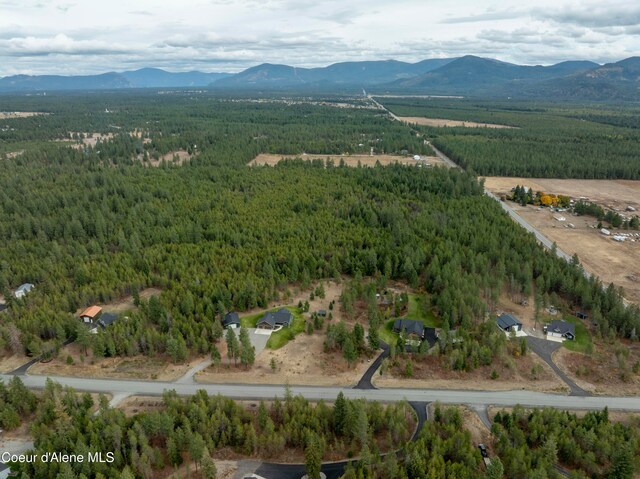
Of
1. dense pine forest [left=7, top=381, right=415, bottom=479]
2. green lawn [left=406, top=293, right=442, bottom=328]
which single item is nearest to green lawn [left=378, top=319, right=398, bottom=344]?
green lawn [left=406, top=293, right=442, bottom=328]

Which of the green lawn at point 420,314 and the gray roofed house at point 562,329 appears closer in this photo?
the gray roofed house at point 562,329

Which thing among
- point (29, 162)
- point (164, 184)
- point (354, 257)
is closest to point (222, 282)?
point (354, 257)

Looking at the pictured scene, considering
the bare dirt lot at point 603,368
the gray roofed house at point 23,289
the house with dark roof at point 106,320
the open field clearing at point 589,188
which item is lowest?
the bare dirt lot at point 603,368

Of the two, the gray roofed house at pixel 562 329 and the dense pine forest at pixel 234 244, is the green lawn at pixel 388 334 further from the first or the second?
the gray roofed house at pixel 562 329

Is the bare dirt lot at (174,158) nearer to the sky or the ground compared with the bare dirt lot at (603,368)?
nearer to the sky

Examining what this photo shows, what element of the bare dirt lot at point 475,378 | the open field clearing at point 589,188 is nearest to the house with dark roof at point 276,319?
the bare dirt lot at point 475,378

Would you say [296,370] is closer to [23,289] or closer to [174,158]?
[23,289]

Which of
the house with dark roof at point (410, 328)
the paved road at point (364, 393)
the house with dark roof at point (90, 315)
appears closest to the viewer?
the paved road at point (364, 393)

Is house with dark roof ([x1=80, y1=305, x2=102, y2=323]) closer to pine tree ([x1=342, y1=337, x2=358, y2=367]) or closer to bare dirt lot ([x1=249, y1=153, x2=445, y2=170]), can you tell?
pine tree ([x1=342, y1=337, x2=358, y2=367])
